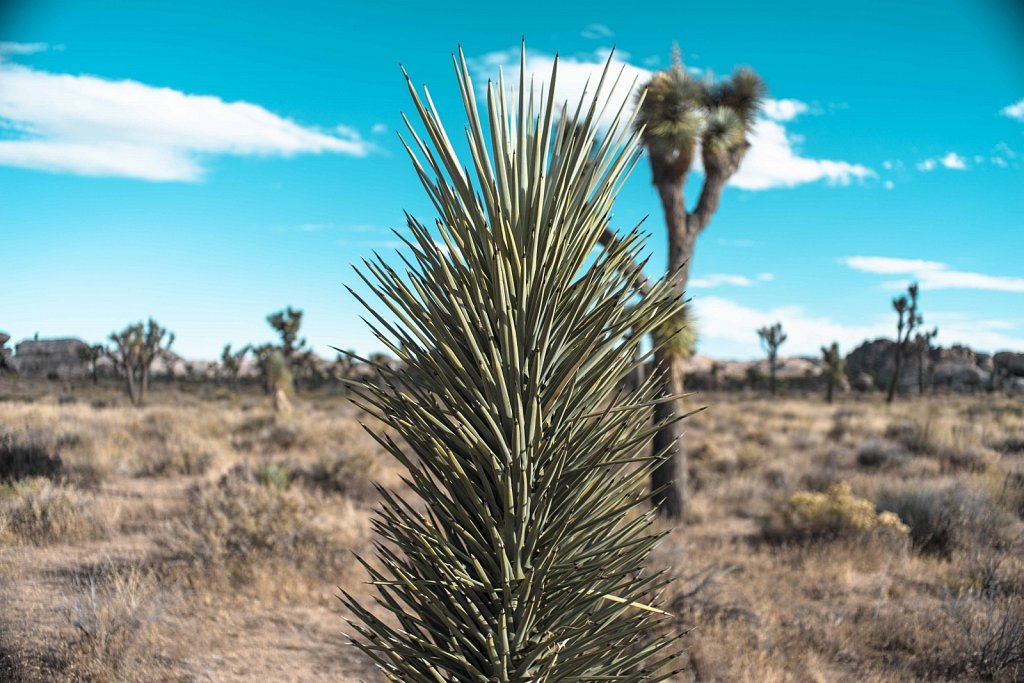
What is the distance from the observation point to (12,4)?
3957 millimetres

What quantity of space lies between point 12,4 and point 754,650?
757 centimetres

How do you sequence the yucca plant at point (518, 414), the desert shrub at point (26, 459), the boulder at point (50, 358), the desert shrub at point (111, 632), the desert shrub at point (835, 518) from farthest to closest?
the desert shrub at point (835, 518), the desert shrub at point (26, 459), the boulder at point (50, 358), the desert shrub at point (111, 632), the yucca plant at point (518, 414)

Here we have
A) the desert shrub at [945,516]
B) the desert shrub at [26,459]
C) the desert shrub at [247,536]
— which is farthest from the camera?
the desert shrub at [945,516]

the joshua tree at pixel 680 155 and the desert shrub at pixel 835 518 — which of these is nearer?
the desert shrub at pixel 835 518

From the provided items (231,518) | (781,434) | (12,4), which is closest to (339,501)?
(231,518)

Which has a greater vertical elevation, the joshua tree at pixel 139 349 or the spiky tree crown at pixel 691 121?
the spiky tree crown at pixel 691 121

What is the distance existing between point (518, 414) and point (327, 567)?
7470 millimetres

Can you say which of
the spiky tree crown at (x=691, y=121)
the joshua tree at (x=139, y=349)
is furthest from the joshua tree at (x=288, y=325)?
the spiky tree crown at (x=691, y=121)

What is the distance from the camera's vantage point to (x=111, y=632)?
5.28 metres

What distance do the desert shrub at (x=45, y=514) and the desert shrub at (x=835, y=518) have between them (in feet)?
32.6

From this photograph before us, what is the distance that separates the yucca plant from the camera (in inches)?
63.6

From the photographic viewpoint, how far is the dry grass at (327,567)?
5.46 meters

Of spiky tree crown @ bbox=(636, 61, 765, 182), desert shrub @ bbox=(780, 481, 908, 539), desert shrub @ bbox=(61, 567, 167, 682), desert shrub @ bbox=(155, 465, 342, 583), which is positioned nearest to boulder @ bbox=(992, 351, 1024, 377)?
spiky tree crown @ bbox=(636, 61, 765, 182)

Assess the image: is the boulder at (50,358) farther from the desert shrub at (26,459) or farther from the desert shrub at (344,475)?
the desert shrub at (344,475)
